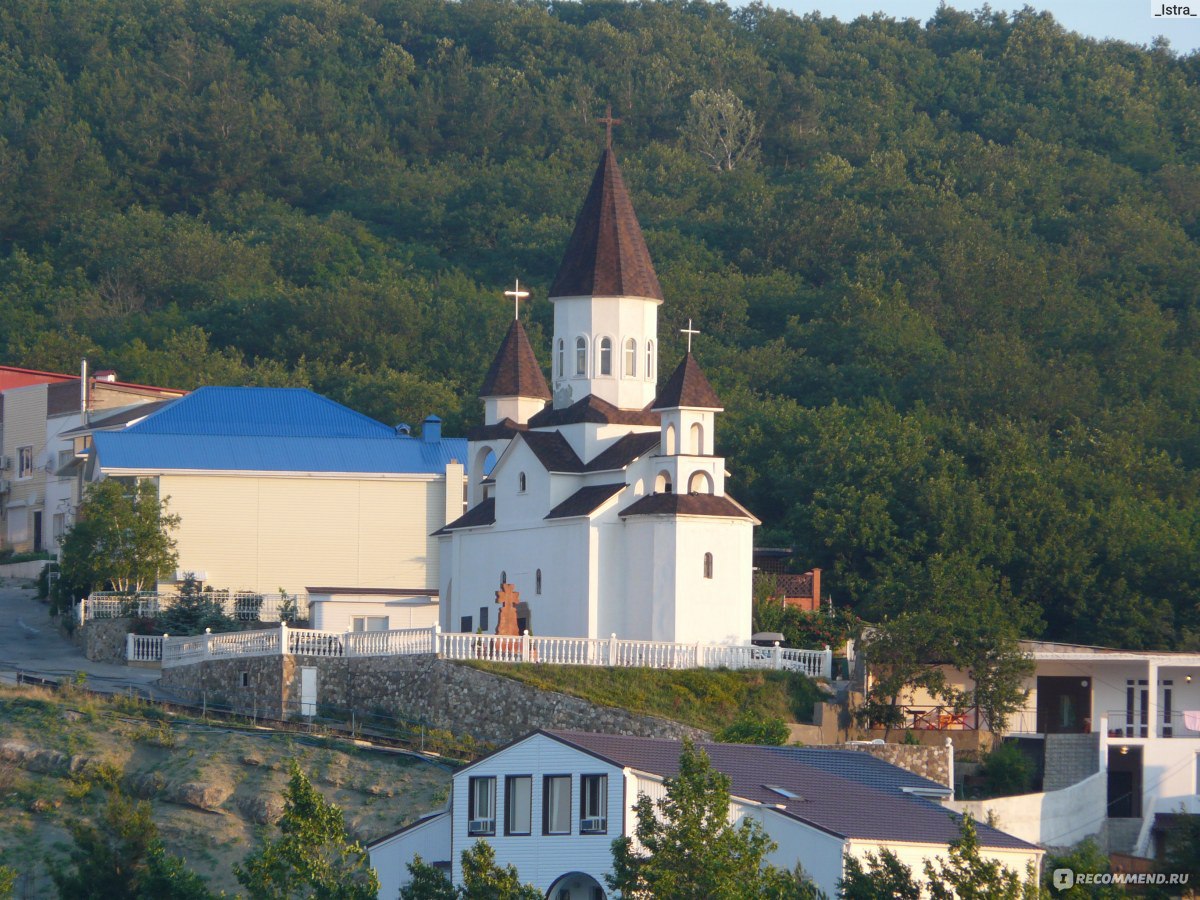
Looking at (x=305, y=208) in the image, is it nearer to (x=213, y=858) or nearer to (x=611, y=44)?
(x=611, y=44)

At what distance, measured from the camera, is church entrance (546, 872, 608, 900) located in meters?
30.8

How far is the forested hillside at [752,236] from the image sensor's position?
61.2 m

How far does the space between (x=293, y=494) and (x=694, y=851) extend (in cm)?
3337

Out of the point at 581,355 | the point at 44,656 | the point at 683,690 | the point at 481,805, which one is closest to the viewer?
the point at 481,805

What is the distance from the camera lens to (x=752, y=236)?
10175cm

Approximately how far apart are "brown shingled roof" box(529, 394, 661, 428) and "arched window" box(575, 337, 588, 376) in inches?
28.6

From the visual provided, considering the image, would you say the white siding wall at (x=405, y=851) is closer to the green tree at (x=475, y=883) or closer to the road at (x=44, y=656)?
the green tree at (x=475, y=883)

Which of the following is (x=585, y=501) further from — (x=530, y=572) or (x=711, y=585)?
(x=711, y=585)

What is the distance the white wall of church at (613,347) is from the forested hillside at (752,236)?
26.5 ft

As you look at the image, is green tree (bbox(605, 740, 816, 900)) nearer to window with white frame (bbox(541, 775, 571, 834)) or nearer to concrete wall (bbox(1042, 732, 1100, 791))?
window with white frame (bbox(541, 775, 571, 834))

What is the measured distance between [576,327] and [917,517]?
12906 mm

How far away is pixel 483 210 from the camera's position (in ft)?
357

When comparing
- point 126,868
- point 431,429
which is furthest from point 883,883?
point 431,429

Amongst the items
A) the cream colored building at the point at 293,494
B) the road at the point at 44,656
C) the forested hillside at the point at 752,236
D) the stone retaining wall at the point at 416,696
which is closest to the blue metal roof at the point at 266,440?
the cream colored building at the point at 293,494
